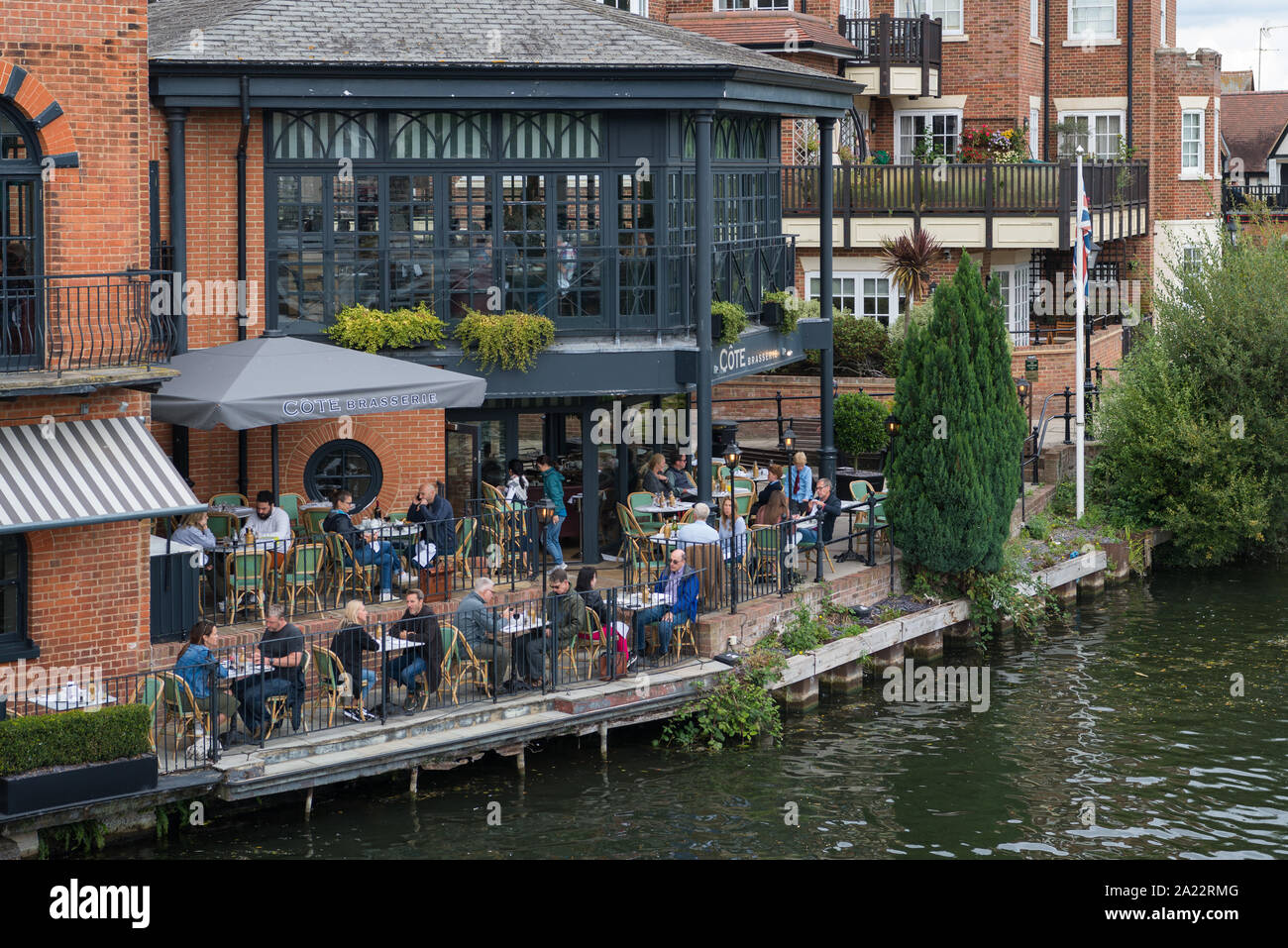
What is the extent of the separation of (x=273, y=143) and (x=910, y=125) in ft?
70.8

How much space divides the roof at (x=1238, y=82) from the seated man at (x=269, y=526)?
59.5 meters

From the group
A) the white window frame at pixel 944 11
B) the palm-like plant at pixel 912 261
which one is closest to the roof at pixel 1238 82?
the white window frame at pixel 944 11

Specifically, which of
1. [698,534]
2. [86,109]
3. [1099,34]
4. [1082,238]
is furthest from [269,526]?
[1099,34]

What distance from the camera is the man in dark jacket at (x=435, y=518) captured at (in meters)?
20.2

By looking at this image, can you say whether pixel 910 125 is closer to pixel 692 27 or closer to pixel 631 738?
pixel 692 27

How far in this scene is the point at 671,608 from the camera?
19391mm

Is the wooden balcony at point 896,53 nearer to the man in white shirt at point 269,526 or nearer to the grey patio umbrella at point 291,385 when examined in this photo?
the grey patio umbrella at point 291,385

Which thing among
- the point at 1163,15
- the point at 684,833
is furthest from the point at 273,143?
the point at 1163,15

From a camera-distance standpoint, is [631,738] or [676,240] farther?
[676,240]

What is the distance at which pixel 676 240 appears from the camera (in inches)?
914

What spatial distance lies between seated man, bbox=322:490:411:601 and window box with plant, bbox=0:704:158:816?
4775mm

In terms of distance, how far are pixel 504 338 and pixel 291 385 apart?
3.39 m

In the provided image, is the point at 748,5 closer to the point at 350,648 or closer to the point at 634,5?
the point at 634,5

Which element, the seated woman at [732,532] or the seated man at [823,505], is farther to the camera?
the seated man at [823,505]
